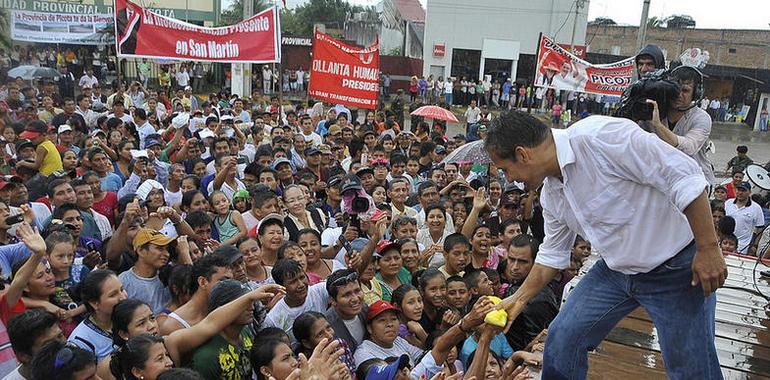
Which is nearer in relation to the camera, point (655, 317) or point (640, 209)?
point (640, 209)

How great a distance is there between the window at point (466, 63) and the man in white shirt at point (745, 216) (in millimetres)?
21028

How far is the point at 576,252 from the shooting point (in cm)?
545

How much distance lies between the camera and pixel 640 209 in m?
2.22

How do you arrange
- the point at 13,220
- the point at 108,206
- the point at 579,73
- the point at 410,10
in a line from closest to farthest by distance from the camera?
1. the point at 13,220
2. the point at 108,206
3. the point at 579,73
4. the point at 410,10

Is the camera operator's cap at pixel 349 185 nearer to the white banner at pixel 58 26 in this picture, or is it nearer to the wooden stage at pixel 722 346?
the wooden stage at pixel 722 346

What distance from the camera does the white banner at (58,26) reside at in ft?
38.6

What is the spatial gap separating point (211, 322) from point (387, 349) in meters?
1.20

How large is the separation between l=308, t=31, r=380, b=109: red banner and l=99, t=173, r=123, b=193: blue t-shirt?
470cm

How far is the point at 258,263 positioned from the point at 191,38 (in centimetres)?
636

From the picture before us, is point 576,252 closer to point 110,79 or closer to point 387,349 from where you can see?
point 387,349

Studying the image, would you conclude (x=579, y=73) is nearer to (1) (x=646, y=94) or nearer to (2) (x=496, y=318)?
(1) (x=646, y=94)

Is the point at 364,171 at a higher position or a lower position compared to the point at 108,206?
higher

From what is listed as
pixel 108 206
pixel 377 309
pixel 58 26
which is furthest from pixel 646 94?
pixel 58 26

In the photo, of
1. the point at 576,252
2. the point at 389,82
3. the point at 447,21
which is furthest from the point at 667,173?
the point at 447,21
